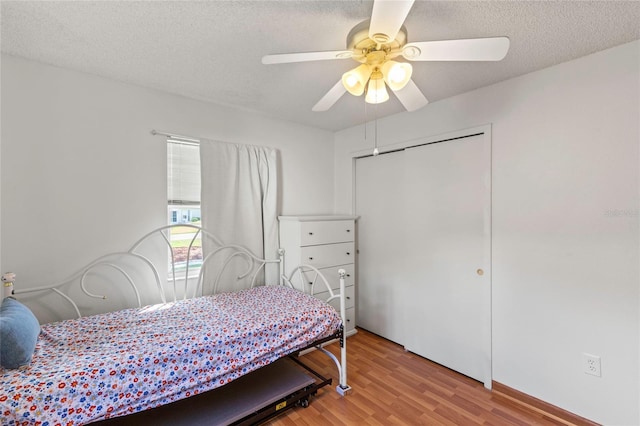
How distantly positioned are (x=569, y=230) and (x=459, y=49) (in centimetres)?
153

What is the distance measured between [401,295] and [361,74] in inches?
91.0

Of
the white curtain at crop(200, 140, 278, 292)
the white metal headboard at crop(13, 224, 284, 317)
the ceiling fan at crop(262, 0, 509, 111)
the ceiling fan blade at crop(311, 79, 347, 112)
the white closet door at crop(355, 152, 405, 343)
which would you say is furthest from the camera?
the white closet door at crop(355, 152, 405, 343)

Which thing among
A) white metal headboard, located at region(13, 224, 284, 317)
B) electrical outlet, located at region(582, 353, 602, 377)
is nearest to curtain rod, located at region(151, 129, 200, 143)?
white metal headboard, located at region(13, 224, 284, 317)

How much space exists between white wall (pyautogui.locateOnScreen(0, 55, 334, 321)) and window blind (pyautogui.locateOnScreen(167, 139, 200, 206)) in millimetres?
90

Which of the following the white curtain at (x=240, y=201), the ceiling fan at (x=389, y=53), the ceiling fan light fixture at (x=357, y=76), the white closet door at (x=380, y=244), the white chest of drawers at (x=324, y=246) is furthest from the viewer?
the white closet door at (x=380, y=244)

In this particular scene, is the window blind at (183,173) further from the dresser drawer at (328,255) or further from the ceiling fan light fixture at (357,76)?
the ceiling fan light fixture at (357,76)

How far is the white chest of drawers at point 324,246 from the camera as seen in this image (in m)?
2.81

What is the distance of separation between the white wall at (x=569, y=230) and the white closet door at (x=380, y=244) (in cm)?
95

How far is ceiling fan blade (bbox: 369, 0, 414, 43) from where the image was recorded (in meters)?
0.99

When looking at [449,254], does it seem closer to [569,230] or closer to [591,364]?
[569,230]

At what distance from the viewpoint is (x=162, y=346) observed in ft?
5.12

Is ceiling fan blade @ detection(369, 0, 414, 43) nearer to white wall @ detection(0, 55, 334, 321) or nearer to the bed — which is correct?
the bed

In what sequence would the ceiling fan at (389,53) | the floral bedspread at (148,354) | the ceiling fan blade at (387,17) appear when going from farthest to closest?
the floral bedspread at (148,354), the ceiling fan at (389,53), the ceiling fan blade at (387,17)

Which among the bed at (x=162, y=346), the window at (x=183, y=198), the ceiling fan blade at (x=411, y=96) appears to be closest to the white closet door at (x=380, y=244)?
the bed at (x=162, y=346)
